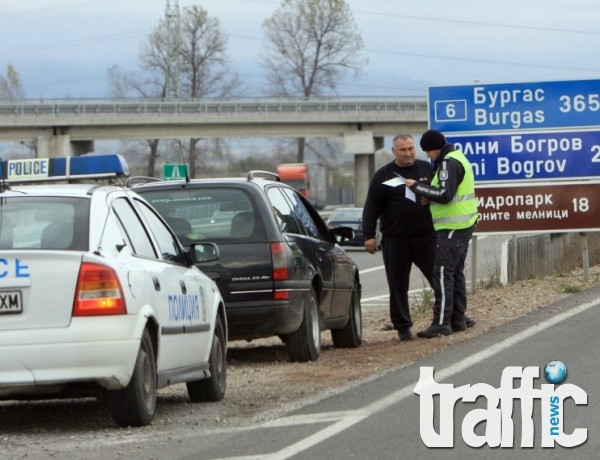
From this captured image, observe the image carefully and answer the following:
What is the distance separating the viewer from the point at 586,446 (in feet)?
24.6

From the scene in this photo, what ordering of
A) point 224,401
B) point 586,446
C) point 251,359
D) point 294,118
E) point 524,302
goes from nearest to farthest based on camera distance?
point 586,446 < point 224,401 < point 251,359 < point 524,302 < point 294,118

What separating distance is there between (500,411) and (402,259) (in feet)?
20.3

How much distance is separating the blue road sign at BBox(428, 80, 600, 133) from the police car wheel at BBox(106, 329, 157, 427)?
37.1ft

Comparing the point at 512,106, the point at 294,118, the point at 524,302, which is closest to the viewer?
the point at 524,302

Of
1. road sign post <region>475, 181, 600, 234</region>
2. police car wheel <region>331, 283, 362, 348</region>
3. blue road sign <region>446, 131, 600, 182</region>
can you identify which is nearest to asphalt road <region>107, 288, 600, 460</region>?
police car wheel <region>331, 283, 362, 348</region>

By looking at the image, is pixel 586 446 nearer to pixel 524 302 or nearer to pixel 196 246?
pixel 196 246

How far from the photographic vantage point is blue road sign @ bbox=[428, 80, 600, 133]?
19.6 metres

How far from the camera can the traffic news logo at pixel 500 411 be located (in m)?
7.73

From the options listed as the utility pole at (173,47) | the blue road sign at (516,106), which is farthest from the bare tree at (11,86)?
the blue road sign at (516,106)

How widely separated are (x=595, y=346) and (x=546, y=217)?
330 inches

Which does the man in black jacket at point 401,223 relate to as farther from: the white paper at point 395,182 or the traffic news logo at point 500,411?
the traffic news logo at point 500,411

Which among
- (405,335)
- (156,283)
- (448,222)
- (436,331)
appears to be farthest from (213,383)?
(448,222)

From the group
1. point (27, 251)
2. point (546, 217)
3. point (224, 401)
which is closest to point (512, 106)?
point (546, 217)

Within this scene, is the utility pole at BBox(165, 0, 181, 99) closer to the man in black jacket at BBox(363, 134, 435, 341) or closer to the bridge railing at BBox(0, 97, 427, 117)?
the bridge railing at BBox(0, 97, 427, 117)
